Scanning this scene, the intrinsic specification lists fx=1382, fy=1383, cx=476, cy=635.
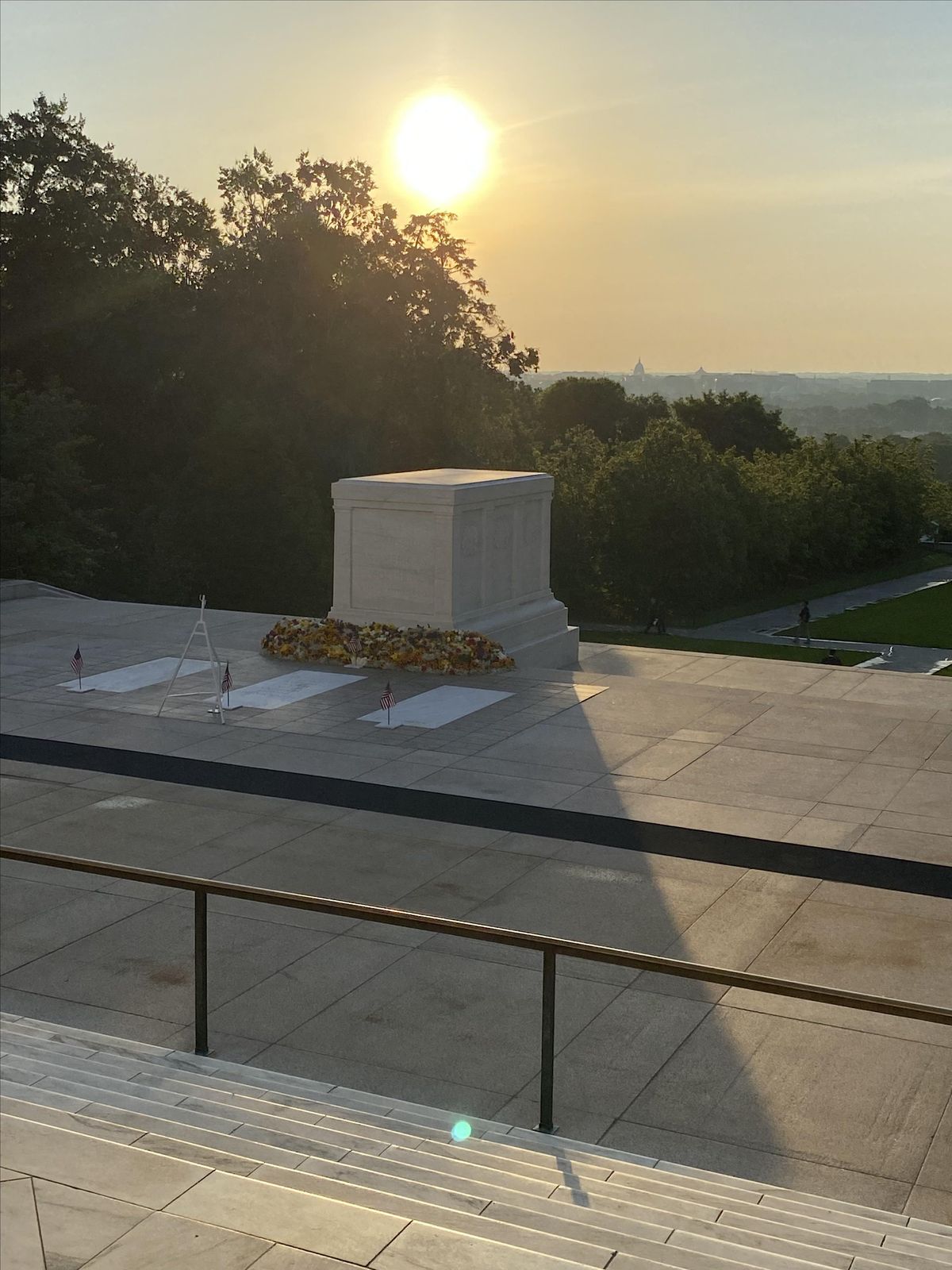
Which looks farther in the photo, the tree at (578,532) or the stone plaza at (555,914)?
the tree at (578,532)

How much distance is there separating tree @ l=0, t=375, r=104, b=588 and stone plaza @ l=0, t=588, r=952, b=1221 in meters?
16.4

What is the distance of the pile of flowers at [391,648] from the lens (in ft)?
55.8

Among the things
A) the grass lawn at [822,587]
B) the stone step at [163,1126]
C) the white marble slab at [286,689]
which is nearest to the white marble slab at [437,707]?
the white marble slab at [286,689]

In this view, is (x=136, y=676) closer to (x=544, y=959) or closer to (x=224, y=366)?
(x=544, y=959)

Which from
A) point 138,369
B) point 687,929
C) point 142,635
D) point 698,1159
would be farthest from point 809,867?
point 138,369

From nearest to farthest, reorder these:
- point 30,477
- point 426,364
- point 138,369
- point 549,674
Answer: point 549,674
point 30,477
point 138,369
point 426,364

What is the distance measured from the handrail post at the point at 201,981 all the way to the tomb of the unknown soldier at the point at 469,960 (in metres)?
0.02

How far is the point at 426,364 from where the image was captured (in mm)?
47156

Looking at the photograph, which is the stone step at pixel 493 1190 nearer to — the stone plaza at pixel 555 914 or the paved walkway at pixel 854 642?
the stone plaza at pixel 555 914

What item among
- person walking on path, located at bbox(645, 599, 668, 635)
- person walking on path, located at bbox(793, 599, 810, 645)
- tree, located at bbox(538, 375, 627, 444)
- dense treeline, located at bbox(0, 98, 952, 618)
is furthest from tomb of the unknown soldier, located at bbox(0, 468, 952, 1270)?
tree, located at bbox(538, 375, 627, 444)

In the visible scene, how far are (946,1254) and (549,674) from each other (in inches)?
509

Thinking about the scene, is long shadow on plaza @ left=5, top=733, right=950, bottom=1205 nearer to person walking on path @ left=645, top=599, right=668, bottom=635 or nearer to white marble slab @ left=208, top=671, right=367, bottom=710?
white marble slab @ left=208, top=671, right=367, bottom=710

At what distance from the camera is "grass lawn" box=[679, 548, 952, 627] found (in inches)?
2411

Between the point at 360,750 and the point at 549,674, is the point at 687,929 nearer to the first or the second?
the point at 360,750
